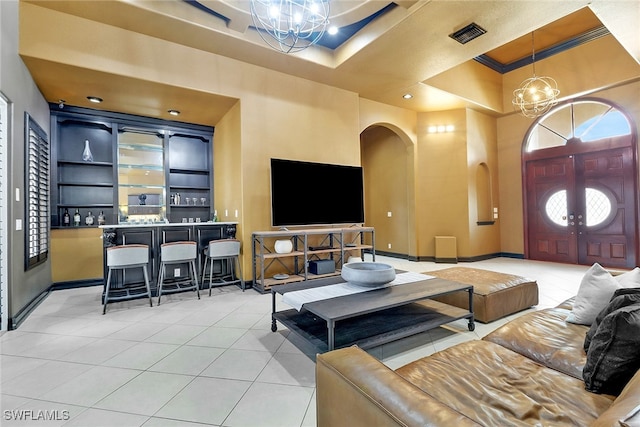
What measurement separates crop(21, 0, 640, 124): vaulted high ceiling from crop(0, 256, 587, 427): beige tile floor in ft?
9.83

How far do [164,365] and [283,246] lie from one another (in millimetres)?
2430

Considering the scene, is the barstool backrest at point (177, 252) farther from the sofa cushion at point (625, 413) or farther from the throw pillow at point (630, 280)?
the throw pillow at point (630, 280)

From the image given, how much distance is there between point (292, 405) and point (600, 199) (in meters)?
6.96

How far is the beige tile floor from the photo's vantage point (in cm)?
167

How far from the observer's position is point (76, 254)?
4.74 m

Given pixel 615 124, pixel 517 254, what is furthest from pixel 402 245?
pixel 615 124

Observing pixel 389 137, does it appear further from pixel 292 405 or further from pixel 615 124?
pixel 292 405

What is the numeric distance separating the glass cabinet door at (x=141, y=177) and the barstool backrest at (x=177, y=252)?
1.78 m

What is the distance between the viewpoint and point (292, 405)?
1.71 meters

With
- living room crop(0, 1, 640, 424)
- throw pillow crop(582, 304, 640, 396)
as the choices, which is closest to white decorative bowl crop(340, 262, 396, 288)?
throw pillow crop(582, 304, 640, 396)

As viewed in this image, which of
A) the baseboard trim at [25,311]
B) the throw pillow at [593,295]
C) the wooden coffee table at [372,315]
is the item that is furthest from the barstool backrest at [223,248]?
the throw pillow at [593,295]

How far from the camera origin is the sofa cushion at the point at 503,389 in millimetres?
1073

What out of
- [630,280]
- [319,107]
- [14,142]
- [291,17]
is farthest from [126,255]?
[630,280]

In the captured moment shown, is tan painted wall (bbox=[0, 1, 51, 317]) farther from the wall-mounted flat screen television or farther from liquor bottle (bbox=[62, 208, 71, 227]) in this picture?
the wall-mounted flat screen television
